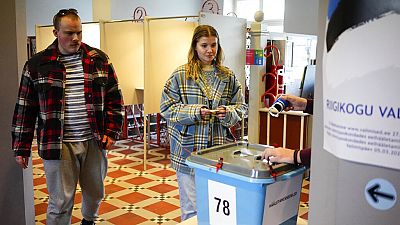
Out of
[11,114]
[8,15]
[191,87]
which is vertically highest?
[8,15]

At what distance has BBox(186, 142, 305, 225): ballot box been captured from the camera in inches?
49.0

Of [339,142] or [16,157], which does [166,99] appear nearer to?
[16,157]

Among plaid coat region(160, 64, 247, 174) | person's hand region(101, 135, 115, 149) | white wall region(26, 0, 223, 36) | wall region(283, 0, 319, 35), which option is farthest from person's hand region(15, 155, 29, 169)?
wall region(283, 0, 319, 35)

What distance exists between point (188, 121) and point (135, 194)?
2090 millimetres

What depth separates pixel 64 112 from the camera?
91.5 inches

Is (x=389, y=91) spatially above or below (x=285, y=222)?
above

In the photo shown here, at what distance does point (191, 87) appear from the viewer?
225 cm

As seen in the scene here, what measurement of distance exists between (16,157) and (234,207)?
1.56m

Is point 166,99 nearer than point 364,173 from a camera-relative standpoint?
No

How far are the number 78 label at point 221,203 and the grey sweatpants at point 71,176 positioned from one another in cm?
127

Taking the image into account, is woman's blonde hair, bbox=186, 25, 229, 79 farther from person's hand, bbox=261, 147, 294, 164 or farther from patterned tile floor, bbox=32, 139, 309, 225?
patterned tile floor, bbox=32, 139, 309, 225

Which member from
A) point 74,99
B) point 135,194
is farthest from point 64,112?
point 135,194

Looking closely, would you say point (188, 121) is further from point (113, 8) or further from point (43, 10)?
point (113, 8)

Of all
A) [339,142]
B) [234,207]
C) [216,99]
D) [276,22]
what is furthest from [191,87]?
[276,22]
